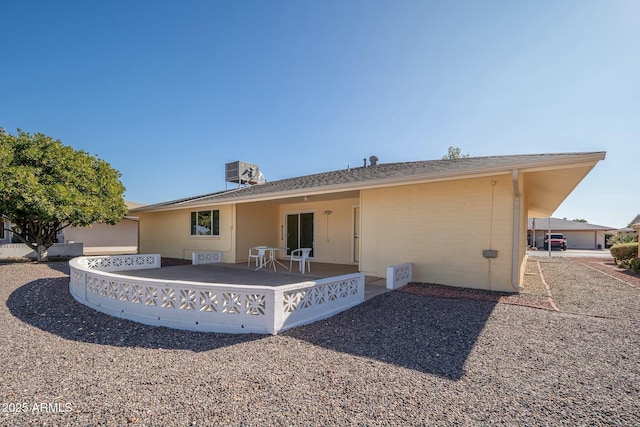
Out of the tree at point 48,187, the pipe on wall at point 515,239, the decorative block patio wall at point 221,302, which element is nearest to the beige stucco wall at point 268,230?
the tree at point 48,187

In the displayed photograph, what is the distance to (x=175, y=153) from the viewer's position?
651 inches

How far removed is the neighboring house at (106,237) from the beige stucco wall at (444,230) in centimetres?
1757

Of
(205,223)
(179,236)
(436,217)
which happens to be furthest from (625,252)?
(179,236)

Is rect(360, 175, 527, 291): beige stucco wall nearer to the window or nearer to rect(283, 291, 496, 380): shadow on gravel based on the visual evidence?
rect(283, 291, 496, 380): shadow on gravel

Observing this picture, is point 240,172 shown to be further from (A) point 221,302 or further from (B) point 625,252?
(B) point 625,252

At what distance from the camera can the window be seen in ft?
42.8

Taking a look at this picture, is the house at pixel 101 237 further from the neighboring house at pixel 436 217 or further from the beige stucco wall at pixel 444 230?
the beige stucco wall at pixel 444 230

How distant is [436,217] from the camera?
7539mm

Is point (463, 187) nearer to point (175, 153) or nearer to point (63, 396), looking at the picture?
point (63, 396)

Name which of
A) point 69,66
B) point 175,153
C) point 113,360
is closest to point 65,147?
point 69,66

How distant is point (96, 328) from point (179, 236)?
434 inches

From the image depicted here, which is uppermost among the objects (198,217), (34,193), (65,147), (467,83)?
(467,83)

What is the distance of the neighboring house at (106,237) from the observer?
64.7 feet

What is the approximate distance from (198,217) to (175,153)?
4967 millimetres
